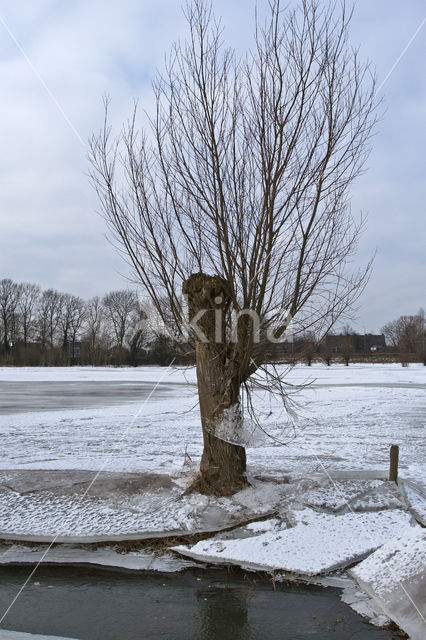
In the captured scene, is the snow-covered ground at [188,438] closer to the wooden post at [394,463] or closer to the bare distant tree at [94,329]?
the wooden post at [394,463]

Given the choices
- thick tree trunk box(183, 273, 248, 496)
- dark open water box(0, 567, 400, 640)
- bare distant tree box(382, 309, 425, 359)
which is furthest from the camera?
bare distant tree box(382, 309, 425, 359)

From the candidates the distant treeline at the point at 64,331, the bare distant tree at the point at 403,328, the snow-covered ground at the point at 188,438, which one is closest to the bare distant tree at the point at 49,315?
the distant treeline at the point at 64,331

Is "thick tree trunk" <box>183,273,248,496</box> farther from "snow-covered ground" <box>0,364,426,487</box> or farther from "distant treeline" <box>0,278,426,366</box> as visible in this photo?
"distant treeline" <box>0,278,426,366</box>

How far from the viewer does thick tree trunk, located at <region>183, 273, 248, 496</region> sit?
6.83 metres

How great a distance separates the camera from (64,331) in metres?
93.8

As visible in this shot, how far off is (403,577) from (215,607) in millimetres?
1645

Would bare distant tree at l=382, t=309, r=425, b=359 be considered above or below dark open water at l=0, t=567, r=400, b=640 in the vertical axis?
above

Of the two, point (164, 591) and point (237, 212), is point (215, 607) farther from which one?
point (237, 212)

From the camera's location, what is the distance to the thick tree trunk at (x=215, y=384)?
6.83 meters

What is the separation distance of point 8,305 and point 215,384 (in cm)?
8969

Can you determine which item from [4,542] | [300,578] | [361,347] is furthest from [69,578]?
[361,347]

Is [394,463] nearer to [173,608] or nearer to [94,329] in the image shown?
[173,608]

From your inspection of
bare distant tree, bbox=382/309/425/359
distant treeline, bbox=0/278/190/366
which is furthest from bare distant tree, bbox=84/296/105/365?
bare distant tree, bbox=382/309/425/359

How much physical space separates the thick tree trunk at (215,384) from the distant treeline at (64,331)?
2636 inches
